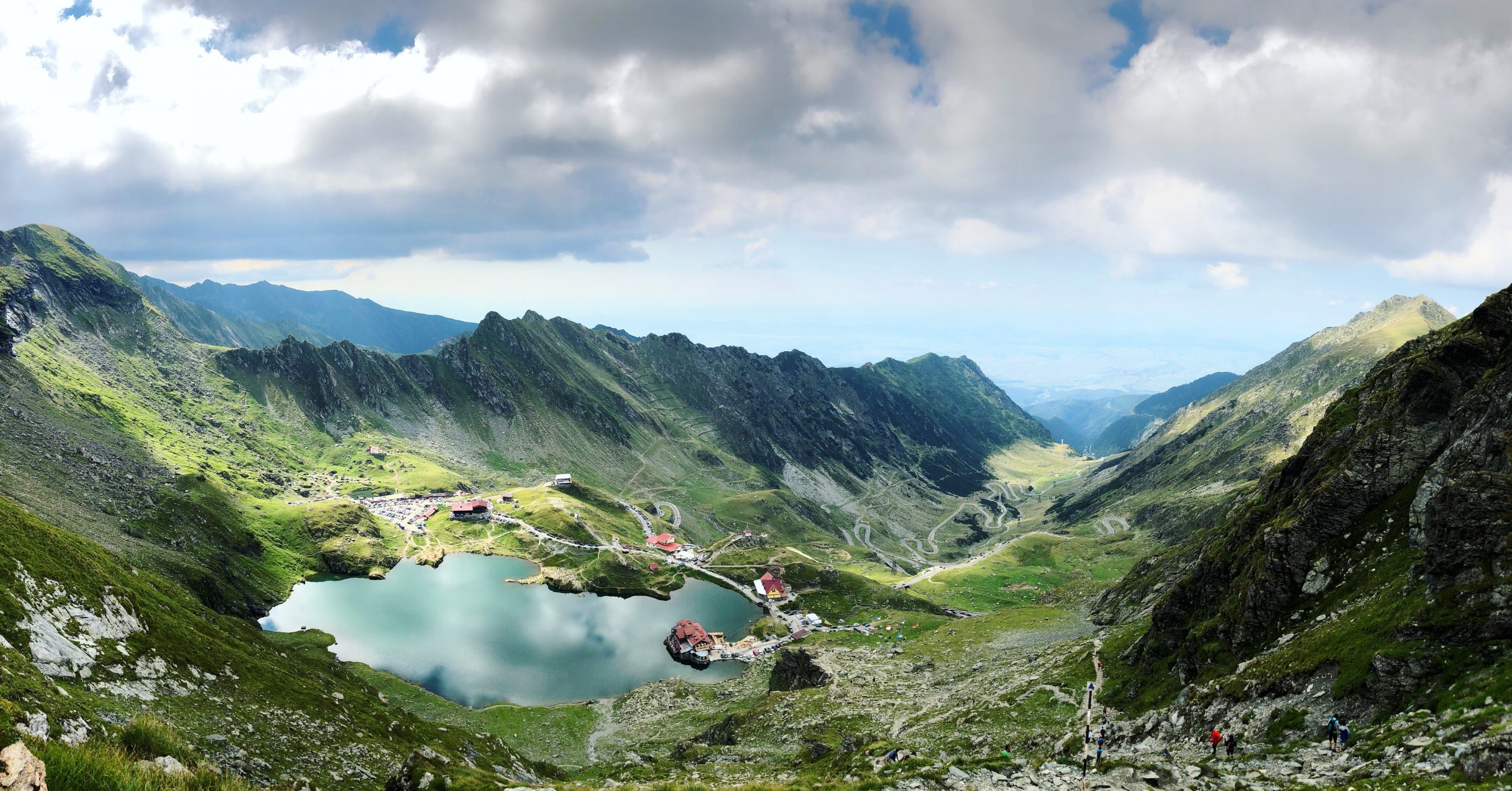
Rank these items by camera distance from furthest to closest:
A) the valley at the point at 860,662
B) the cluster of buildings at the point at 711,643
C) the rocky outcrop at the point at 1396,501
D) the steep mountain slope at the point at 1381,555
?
the cluster of buildings at the point at 711,643 → the rocky outcrop at the point at 1396,501 → the steep mountain slope at the point at 1381,555 → the valley at the point at 860,662

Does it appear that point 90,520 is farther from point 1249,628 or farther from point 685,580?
point 1249,628

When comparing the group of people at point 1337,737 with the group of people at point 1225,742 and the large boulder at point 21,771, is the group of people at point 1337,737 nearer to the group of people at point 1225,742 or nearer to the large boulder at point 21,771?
the group of people at point 1225,742


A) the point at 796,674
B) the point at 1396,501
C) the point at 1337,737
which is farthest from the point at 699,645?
the point at 1337,737

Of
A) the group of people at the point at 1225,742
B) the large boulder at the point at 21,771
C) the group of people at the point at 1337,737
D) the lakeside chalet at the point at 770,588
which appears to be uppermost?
the lakeside chalet at the point at 770,588

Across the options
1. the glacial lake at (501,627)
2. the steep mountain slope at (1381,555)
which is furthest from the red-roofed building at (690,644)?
the steep mountain slope at (1381,555)

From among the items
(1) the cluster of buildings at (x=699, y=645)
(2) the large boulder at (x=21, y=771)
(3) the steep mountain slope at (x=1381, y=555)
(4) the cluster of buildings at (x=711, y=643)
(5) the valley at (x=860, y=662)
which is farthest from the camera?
(4) the cluster of buildings at (x=711, y=643)

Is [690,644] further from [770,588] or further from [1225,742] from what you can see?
[1225,742]

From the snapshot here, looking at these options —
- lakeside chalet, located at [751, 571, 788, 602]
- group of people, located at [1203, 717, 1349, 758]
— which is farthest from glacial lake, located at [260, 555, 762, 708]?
group of people, located at [1203, 717, 1349, 758]
